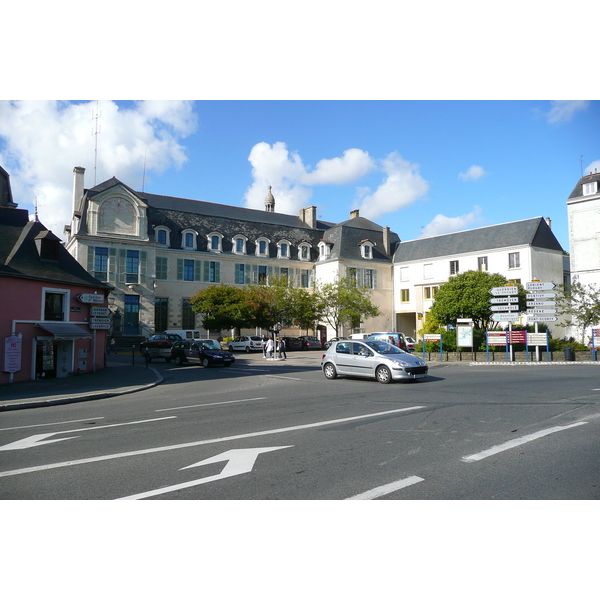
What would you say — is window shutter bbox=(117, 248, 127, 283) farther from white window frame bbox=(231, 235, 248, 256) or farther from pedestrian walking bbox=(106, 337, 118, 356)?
white window frame bbox=(231, 235, 248, 256)

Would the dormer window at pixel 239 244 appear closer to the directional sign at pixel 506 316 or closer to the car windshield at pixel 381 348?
the directional sign at pixel 506 316

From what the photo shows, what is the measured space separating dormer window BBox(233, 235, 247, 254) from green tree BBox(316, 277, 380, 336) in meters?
9.17

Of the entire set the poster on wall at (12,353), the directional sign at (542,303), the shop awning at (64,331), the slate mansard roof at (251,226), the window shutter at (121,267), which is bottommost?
the poster on wall at (12,353)

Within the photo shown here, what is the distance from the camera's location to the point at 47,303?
20562mm

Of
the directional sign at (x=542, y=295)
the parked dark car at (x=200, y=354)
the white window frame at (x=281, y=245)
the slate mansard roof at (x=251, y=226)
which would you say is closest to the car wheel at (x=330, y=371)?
the parked dark car at (x=200, y=354)

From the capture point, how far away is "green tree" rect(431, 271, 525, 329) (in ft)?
117

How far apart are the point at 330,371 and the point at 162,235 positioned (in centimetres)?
3368

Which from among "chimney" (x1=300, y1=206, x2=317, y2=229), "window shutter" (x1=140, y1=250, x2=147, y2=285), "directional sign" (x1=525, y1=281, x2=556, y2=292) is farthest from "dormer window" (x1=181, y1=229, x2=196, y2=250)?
"directional sign" (x1=525, y1=281, x2=556, y2=292)

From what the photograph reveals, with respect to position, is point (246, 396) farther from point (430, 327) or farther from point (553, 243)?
point (553, 243)

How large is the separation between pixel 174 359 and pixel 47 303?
10062 mm

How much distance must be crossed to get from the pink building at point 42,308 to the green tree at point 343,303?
85.0 feet

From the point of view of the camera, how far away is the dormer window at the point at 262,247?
53.2m

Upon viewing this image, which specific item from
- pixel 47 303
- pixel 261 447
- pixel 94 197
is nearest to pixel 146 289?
pixel 94 197

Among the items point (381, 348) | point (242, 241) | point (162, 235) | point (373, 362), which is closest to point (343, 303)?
point (242, 241)
